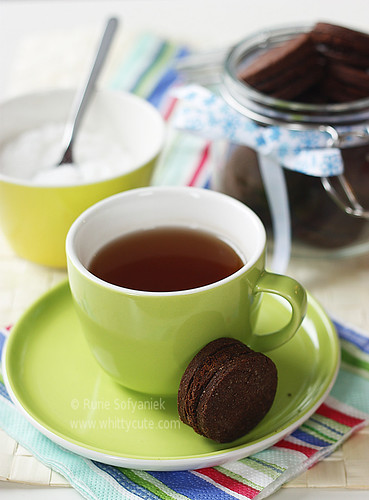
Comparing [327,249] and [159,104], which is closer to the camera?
[327,249]

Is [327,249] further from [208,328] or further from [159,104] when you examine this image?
[159,104]

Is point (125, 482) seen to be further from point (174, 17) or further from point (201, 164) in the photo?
point (174, 17)

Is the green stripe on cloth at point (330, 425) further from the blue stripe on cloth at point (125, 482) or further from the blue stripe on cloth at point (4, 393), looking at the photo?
the blue stripe on cloth at point (4, 393)

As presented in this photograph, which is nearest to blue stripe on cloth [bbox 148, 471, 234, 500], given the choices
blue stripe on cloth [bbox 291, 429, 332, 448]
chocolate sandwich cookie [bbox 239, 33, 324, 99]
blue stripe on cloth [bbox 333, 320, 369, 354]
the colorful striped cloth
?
the colorful striped cloth

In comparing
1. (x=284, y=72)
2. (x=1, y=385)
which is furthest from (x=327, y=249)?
(x=1, y=385)

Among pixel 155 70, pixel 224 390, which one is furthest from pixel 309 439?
pixel 155 70

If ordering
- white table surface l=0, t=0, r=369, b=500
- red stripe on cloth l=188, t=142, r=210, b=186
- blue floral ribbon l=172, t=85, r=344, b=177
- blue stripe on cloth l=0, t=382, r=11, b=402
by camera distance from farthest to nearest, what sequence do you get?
white table surface l=0, t=0, r=369, b=500 → red stripe on cloth l=188, t=142, r=210, b=186 → blue floral ribbon l=172, t=85, r=344, b=177 → blue stripe on cloth l=0, t=382, r=11, b=402

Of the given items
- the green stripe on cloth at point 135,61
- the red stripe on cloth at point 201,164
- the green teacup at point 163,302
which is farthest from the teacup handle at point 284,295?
the green stripe on cloth at point 135,61

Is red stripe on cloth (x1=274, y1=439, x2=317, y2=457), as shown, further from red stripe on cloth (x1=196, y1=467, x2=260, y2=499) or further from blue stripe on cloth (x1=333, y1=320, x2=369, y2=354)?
blue stripe on cloth (x1=333, y1=320, x2=369, y2=354)
